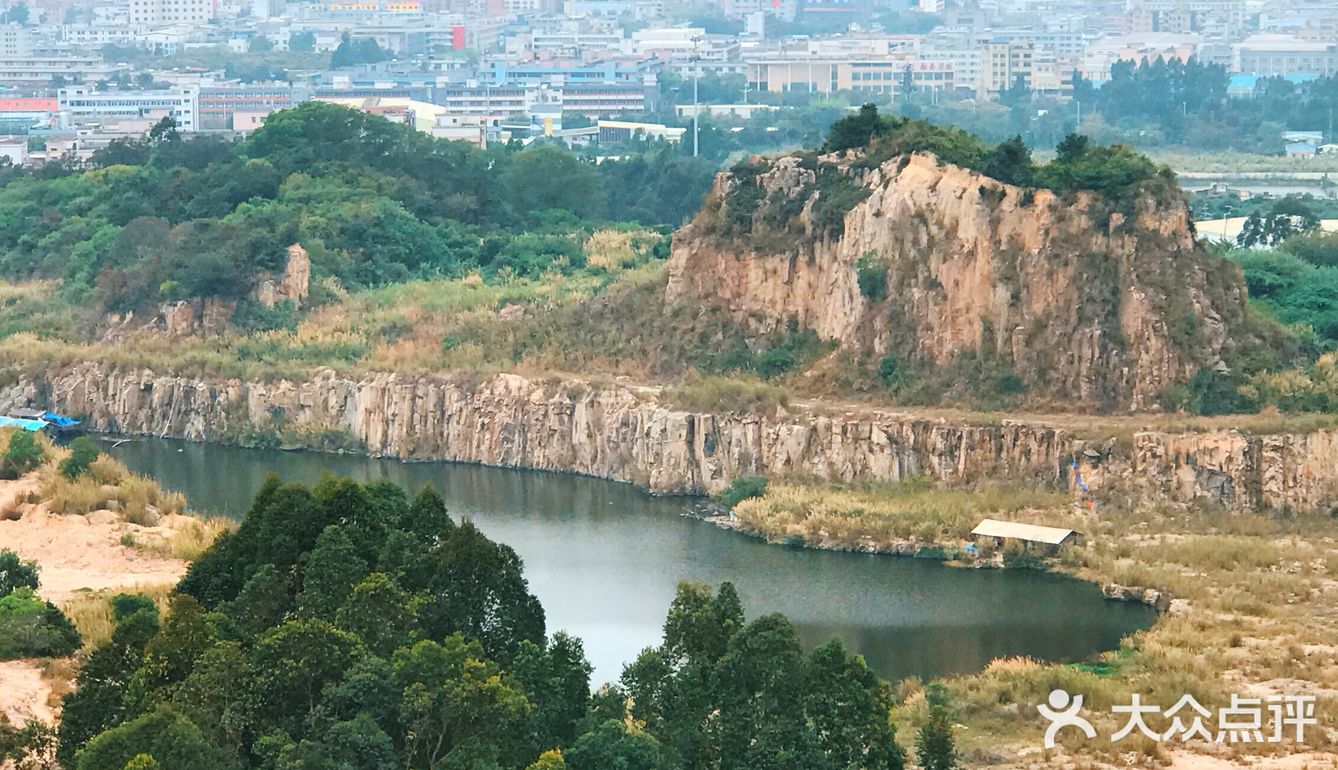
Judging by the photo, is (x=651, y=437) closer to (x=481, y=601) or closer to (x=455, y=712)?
(x=481, y=601)

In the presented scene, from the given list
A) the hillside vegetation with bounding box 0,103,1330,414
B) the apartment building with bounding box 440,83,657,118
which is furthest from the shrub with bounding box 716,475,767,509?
the apartment building with bounding box 440,83,657,118

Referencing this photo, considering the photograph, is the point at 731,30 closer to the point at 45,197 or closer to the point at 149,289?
the point at 45,197

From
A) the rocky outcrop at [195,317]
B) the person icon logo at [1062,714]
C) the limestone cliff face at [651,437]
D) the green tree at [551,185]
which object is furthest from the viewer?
the green tree at [551,185]

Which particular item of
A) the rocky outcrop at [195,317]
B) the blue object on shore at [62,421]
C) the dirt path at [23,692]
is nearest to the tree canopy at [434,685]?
the dirt path at [23,692]

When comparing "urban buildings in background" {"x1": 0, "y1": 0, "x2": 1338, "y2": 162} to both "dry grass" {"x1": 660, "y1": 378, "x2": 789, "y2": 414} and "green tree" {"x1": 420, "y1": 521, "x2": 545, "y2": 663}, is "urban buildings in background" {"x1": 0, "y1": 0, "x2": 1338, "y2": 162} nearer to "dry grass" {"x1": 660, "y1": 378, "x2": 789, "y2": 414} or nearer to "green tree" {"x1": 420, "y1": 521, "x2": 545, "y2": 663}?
"dry grass" {"x1": 660, "y1": 378, "x2": 789, "y2": 414}

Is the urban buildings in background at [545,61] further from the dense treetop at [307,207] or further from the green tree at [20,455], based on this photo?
the green tree at [20,455]

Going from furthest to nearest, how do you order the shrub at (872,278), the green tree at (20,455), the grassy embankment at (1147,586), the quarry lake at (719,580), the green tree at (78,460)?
1. the shrub at (872,278)
2. the green tree at (20,455)
3. the green tree at (78,460)
4. the quarry lake at (719,580)
5. the grassy embankment at (1147,586)
